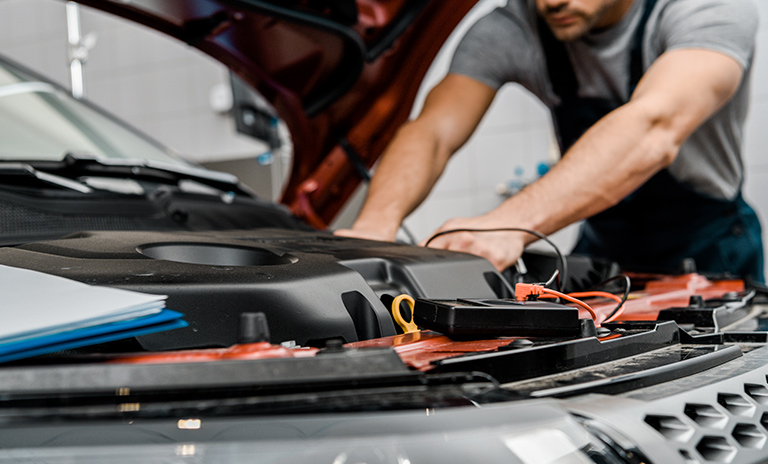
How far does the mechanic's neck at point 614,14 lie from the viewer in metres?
1.39

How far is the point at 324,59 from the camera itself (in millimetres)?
1293

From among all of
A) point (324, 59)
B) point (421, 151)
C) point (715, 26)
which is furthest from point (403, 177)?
point (715, 26)

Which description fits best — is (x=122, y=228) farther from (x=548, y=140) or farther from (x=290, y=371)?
(x=548, y=140)

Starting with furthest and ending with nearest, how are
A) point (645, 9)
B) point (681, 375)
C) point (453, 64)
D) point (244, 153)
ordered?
point (244, 153) → point (453, 64) → point (645, 9) → point (681, 375)

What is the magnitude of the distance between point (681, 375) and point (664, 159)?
33.8 inches

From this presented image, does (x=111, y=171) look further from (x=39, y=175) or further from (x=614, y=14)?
(x=614, y=14)

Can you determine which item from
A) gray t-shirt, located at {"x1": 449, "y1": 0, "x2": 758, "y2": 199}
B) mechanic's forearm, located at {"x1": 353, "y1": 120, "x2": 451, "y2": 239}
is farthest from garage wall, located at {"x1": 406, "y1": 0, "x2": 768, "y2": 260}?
mechanic's forearm, located at {"x1": 353, "y1": 120, "x2": 451, "y2": 239}

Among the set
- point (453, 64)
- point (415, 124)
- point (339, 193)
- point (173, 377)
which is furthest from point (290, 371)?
point (453, 64)

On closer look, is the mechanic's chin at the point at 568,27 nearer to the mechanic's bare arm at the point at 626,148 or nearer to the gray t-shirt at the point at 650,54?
the gray t-shirt at the point at 650,54

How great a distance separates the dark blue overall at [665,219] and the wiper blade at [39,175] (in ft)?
3.69

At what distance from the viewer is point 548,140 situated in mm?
3275

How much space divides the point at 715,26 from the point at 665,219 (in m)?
0.52

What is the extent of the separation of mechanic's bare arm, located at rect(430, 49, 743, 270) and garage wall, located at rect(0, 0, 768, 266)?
4.81 feet

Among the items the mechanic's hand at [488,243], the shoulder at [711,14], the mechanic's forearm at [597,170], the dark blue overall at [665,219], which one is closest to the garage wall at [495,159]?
the dark blue overall at [665,219]
